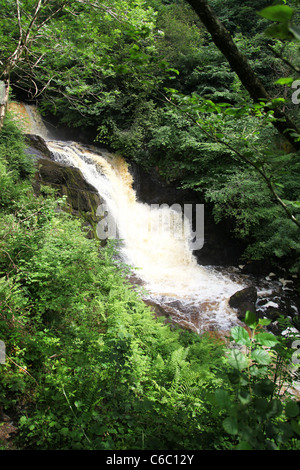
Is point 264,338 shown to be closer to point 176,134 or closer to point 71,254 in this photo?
point 71,254

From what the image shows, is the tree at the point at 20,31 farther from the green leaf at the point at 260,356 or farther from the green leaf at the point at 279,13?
the green leaf at the point at 260,356

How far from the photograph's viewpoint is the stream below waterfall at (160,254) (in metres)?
7.43

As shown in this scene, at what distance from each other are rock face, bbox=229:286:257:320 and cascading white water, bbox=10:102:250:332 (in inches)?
8.9

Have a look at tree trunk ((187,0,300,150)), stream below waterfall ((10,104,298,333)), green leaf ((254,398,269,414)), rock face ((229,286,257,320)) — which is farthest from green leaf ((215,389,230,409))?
rock face ((229,286,257,320))

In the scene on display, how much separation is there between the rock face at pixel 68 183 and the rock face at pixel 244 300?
4.53m

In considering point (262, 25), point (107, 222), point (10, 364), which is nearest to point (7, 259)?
point (10, 364)

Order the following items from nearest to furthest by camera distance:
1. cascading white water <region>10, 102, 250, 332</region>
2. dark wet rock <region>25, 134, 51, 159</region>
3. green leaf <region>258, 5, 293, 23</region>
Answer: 1. green leaf <region>258, 5, 293, 23</region>
2. cascading white water <region>10, 102, 250, 332</region>
3. dark wet rock <region>25, 134, 51, 159</region>

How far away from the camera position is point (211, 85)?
12.2 meters

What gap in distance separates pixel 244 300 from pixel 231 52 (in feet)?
23.0

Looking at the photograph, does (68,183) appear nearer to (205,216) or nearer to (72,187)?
(72,187)

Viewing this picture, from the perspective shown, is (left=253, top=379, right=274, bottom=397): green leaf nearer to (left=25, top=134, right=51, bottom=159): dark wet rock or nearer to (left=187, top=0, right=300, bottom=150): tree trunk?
(left=187, top=0, right=300, bottom=150): tree trunk

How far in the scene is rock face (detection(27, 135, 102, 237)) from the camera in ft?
25.7

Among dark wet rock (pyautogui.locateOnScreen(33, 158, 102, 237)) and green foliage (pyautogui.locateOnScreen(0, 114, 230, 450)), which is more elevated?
dark wet rock (pyautogui.locateOnScreen(33, 158, 102, 237))

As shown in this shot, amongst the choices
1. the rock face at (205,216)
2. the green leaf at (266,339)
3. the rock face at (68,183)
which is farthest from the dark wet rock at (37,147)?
the green leaf at (266,339)
